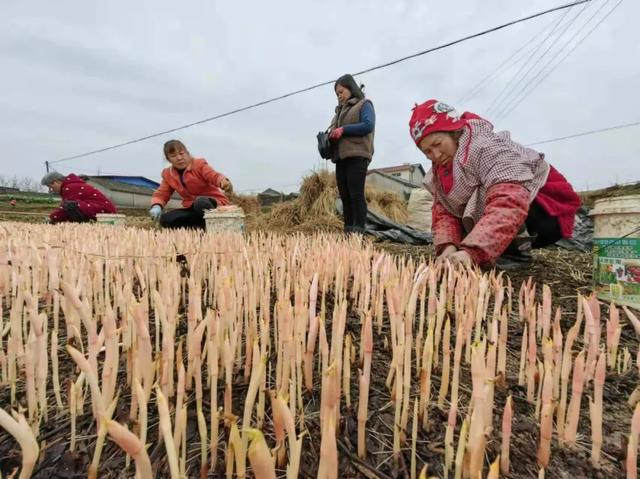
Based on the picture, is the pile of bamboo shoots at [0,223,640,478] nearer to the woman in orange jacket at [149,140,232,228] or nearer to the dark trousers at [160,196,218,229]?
the woman in orange jacket at [149,140,232,228]

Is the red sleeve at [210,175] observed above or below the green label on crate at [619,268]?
above

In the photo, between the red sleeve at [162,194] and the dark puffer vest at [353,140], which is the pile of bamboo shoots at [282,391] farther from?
the red sleeve at [162,194]

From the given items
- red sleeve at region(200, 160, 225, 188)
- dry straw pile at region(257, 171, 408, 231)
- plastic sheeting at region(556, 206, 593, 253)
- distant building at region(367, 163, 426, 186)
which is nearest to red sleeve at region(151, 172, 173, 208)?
red sleeve at region(200, 160, 225, 188)

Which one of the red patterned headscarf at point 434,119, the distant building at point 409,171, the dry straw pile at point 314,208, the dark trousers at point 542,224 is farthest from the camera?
the distant building at point 409,171

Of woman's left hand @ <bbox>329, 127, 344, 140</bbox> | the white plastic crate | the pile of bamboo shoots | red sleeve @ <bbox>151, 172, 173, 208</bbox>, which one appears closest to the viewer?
the pile of bamboo shoots

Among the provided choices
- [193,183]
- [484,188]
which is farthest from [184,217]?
[484,188]

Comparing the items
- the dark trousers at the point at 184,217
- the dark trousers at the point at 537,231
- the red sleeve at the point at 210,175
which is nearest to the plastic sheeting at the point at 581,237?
the dark trousers at the point at 537,231

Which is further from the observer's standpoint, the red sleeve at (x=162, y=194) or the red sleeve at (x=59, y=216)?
the red sleeve at (x=59, y=216)

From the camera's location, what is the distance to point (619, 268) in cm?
145

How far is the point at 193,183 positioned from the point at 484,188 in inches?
133

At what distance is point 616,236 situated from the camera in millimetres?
1512

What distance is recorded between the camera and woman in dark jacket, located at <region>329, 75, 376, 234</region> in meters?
3.20

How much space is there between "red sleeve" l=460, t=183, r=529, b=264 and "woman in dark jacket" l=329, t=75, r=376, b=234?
166 cm

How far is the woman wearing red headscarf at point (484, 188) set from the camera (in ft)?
5.41
